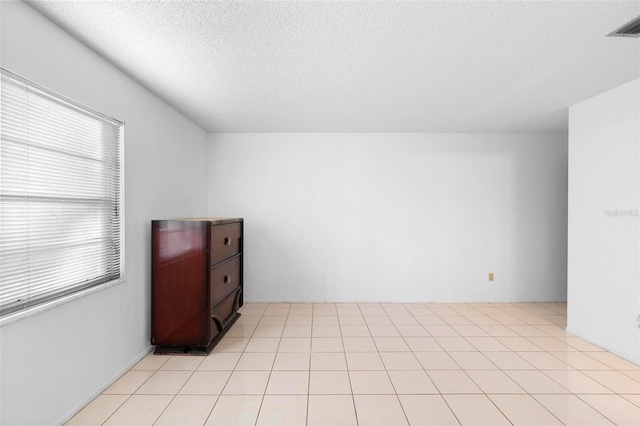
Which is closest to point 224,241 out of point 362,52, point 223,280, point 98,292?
point 223,280

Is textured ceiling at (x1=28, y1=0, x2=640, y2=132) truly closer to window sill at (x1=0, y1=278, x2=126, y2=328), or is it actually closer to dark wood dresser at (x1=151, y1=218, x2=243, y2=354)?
dark wood dresser at (x1=151, y1=218, x2=243, y2=354)

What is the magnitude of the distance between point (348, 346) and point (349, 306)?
4.52 feet

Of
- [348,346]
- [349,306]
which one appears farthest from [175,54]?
[349,306]

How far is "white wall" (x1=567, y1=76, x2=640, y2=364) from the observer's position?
2871 mm

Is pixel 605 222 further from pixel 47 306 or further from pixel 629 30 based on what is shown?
pixel 47 306

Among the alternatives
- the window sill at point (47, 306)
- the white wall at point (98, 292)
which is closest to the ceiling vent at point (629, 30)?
the white wall at point (98, 292)

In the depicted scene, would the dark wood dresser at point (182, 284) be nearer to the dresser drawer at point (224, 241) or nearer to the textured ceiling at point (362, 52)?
the dresser drawer at point (224, 241)

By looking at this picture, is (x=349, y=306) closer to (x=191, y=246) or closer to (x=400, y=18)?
(x=191, y=246)

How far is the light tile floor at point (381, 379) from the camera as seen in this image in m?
2.07

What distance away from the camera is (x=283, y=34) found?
6.70ft

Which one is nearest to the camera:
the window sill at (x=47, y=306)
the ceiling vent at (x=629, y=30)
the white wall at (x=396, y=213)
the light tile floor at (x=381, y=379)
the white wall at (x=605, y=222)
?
the window sill at (x=47, y=306)

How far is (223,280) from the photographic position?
3.34 m

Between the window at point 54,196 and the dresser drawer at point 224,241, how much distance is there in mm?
776

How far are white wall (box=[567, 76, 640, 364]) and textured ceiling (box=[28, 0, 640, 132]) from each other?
0.29 m
